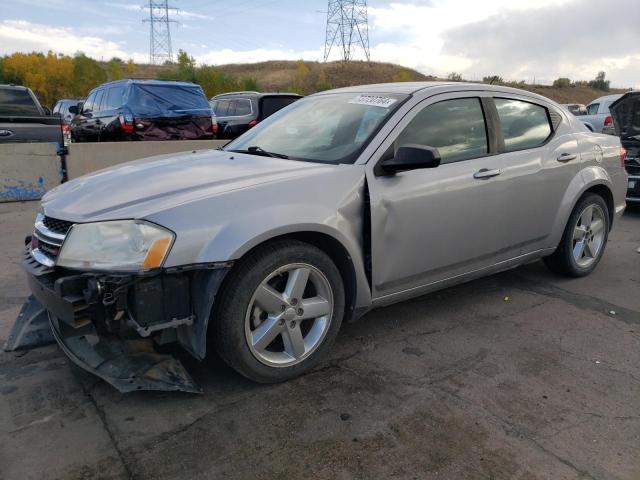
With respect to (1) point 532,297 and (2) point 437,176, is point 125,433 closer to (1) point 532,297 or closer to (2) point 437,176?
(2) point 437,176

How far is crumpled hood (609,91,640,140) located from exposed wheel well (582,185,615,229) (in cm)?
365

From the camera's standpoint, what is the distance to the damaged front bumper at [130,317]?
252 centimetres

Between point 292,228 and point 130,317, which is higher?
point 292,228

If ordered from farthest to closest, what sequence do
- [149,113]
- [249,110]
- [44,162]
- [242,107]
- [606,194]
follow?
[242,107] < [249,110] < [149,113] < [44,162] < [606,194]

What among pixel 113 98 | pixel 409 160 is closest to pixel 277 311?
pixel 409 160

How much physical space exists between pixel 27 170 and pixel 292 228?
788 centimetres

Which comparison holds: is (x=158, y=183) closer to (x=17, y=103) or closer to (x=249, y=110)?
(x=17, y=103)

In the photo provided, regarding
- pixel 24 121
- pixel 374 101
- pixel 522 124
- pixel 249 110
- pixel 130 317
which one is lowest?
pixel 130 317

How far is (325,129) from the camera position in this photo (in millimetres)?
3721

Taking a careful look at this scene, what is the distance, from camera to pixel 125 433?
2.59 m

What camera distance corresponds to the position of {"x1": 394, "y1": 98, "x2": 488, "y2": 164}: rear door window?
355 cm

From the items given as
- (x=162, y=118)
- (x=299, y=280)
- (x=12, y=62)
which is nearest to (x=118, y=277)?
(x=299, y=280)

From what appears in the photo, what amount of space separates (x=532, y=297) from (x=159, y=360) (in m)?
3.06

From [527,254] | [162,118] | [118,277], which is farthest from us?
[162,118]
